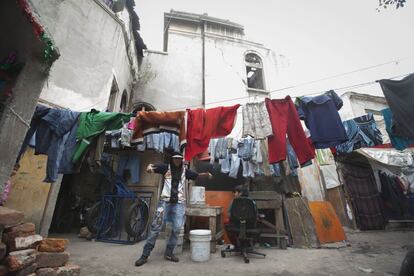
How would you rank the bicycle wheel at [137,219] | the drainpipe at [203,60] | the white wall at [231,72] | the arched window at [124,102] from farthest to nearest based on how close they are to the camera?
the white wall at [231,72], the drainpipe at [203,60], the arched window at [124,102], the bicycle wheel at [137,219]

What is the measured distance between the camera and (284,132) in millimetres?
4242

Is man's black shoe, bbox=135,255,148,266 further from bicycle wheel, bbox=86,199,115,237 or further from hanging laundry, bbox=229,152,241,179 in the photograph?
hanging laundry, bbox=229,152,241,179

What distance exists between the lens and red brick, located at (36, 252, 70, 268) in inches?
113

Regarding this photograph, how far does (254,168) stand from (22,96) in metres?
6.78

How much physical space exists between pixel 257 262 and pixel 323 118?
328cm

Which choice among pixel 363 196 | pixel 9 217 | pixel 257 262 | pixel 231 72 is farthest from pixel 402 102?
pixel 231 72

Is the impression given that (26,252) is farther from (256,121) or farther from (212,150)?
(212,150)

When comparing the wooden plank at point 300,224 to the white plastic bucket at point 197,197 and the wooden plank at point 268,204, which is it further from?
the white plastic bucket at point 197,197

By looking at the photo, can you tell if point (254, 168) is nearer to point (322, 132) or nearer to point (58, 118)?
point (322, 132)

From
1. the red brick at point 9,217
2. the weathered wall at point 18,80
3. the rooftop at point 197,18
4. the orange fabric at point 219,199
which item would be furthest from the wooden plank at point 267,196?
the rooftop at point 197,18

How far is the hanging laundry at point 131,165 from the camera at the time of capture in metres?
8.03

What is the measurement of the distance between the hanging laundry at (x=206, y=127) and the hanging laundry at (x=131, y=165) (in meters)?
4.46

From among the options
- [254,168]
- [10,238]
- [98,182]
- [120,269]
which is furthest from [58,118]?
[254,168]

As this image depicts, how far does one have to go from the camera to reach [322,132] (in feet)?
14.0
